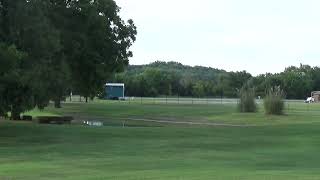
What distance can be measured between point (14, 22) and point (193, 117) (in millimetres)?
31197

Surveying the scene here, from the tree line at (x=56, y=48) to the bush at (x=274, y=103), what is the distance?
15.5 meters

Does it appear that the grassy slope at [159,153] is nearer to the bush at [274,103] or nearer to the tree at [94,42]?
the tree at [94,42]

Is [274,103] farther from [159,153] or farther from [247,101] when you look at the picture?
[159,153]

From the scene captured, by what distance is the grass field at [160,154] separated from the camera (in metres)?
16.1

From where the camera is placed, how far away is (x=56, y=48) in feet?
105

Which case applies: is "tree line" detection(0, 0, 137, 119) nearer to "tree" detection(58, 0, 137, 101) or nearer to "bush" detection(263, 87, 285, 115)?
"tree" detection(58, 0, 137, 101)

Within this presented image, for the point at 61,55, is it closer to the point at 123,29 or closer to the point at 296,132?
the point at 123,29

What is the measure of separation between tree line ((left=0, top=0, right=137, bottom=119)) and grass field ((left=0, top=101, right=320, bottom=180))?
8.02 ft

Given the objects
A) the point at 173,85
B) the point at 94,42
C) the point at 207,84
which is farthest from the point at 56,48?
the point at 173,85

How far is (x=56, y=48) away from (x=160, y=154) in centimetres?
1086

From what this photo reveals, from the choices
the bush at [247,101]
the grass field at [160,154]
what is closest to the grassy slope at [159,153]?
the grass field at [160,154]

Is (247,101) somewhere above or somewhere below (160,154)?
above

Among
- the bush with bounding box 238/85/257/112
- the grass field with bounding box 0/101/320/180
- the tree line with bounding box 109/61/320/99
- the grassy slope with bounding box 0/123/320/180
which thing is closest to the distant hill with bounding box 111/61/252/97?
the tree line with bounding box 109/61/320/99

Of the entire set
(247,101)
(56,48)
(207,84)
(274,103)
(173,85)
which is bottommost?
(274,103)
